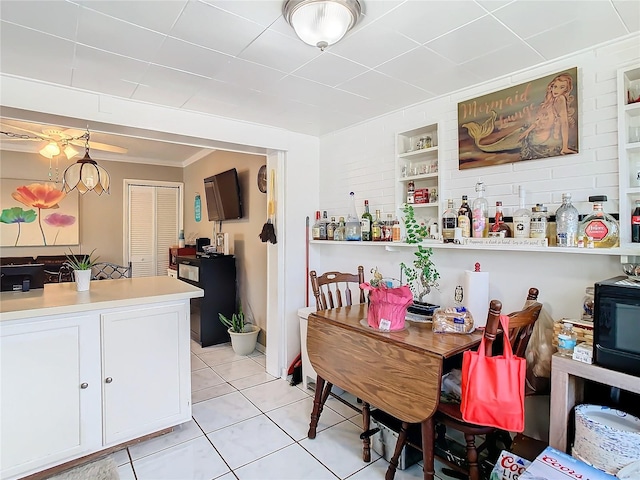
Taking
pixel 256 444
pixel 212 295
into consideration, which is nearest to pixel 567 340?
pixel 256 444

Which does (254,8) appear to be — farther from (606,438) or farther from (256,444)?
(256,444)

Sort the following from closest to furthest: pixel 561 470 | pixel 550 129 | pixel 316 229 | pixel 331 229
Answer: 1. pixel 561 470
2. pixel 550 129
3. pixel 331 229
4. pixel 316 229

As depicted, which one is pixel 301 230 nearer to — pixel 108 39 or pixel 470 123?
pixel 470 123

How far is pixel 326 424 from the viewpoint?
239 centimetres

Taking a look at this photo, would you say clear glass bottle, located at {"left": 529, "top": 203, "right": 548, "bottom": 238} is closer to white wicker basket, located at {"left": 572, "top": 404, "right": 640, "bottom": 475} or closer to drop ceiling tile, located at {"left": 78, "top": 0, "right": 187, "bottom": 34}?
white wicker basket, located at {"left": 572, "top": 404, "right": 640, "bottom": 475}

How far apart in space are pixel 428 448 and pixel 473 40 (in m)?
1.90

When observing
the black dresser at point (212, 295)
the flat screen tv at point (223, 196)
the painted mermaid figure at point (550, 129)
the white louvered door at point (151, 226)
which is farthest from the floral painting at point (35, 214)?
the painted mermaid figure at point (550, 129)

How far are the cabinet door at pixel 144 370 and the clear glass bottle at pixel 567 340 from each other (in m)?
2.07

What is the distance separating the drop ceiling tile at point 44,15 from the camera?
1379mm

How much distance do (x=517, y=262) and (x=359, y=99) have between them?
144 cm

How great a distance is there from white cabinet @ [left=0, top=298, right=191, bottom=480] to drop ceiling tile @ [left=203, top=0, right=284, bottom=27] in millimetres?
1662

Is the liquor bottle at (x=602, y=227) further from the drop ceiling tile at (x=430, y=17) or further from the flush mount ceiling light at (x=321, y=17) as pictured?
the flush mount ceiling light at (x=321, y=17)

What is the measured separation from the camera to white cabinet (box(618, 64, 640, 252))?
5.18 feet

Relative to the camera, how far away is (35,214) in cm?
465
